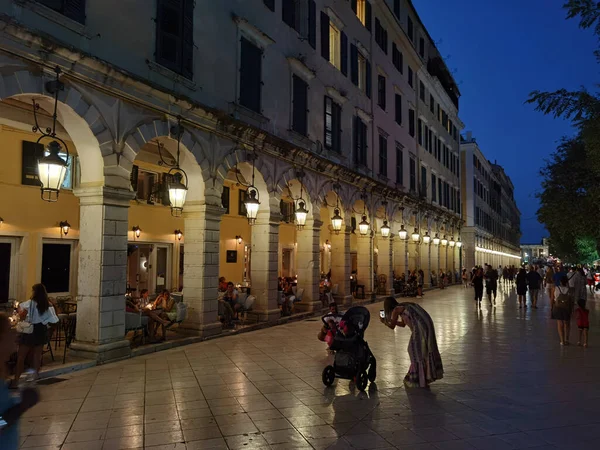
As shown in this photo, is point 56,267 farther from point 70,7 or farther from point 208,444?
point 208,444

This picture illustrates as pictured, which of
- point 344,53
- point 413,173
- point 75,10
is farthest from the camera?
point 413,173

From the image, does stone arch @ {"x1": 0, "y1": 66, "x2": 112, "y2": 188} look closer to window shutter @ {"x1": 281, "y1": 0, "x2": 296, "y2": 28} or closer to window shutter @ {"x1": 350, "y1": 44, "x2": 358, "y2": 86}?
window shutter @ {"x1": 281, "y1": 0, "x2": 296, "y2": 28}

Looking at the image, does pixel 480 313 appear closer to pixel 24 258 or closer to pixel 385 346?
pixel 385 346

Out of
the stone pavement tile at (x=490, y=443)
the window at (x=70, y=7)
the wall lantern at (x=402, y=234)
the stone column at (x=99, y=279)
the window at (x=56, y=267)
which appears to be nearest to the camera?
the stone pavement tile at (x=490, y=443)

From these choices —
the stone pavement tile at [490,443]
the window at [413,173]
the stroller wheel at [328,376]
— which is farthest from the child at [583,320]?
the window at [413,173]

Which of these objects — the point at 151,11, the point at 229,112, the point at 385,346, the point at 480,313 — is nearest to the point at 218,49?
the point at 229,112

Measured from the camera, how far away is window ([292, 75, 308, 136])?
16.9 metres

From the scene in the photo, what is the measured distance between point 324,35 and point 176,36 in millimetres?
8982

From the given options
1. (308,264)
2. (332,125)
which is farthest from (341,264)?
(332,125)

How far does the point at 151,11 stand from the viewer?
10.8 m

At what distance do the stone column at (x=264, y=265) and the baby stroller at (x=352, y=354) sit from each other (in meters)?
6.90

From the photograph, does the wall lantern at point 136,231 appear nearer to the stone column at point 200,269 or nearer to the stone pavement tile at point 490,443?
the stone column at point 200,269

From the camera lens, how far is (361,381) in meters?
7.67

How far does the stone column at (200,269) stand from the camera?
1212 centimetres
